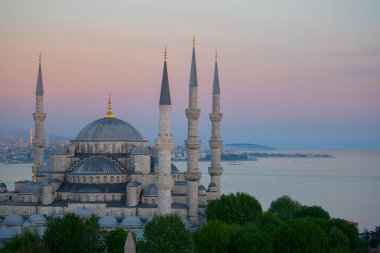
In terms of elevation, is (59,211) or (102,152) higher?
(102,152)

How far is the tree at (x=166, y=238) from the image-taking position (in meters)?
22.2

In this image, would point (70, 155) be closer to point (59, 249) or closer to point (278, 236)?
point (59, 249)

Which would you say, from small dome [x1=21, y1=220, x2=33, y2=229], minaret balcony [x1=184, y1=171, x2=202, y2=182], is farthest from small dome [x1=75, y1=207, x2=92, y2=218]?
minaret balcony [x1=184, y1=171, x2=202, y2=182]

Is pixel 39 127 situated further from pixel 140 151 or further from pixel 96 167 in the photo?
pixel 140 151

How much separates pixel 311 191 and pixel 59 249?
5742 cm

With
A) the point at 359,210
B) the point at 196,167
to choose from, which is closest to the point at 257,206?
the point at 196,167

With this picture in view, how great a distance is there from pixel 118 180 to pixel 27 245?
1142cm

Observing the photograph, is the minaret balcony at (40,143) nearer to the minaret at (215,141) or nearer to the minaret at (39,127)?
the minaret at (39,127)

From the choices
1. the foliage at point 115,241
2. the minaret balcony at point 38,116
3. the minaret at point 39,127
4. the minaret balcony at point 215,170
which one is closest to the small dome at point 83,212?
the foliage at point 115,241

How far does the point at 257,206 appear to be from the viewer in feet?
93.7

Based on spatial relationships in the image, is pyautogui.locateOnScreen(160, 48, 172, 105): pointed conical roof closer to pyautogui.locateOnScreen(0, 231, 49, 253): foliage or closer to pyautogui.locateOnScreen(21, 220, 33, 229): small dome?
pyautogui.locateOnScreen(21, 220, 33, 229): small dome

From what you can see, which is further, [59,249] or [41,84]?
[41,84]

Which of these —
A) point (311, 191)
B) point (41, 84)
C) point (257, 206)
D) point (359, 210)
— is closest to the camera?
point (257, 206)

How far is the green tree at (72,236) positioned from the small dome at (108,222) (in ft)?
16.4
